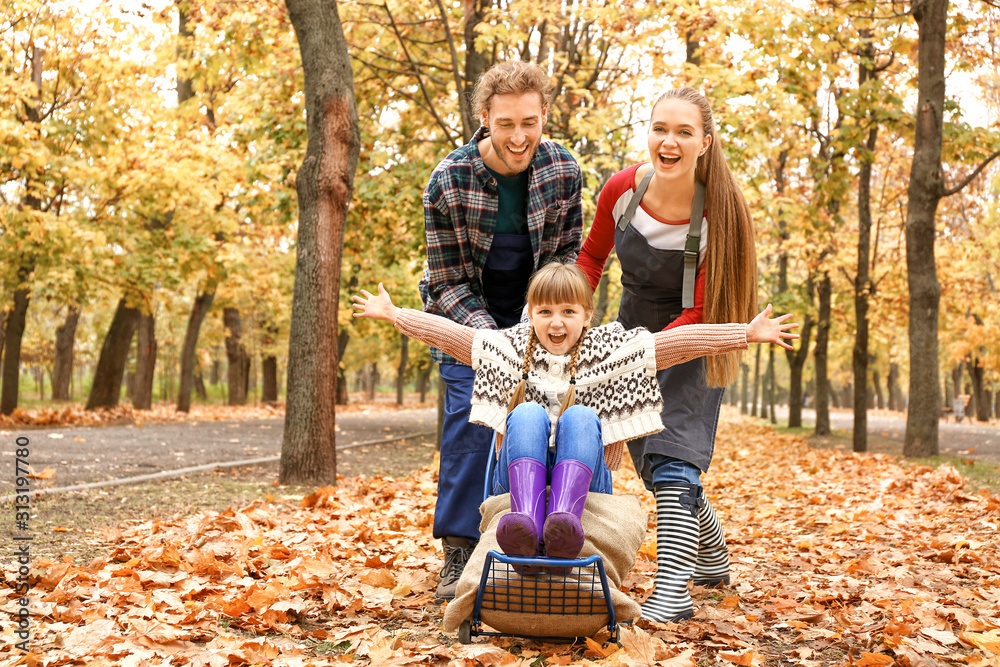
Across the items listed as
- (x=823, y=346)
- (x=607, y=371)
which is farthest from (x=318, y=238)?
(x=823, y=346)

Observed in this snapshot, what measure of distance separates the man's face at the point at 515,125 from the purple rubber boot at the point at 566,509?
1.44m

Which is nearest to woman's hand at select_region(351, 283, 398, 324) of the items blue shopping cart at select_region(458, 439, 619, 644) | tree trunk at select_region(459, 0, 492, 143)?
blue shopping cart at select_region(458, 439, 619, 644)

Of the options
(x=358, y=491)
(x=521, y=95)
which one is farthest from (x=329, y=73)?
(x=521, y=95)

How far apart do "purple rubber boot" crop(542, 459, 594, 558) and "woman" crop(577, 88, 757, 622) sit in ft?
2.27

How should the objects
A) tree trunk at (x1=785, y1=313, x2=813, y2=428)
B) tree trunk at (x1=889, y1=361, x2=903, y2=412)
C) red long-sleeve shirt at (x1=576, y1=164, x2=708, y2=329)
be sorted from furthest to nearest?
tree trunk at (x1=889, y1=361, x2=903, y2=412) < tree trunk at (x1=785, y1=313, x2=813, y2=428) < red long-sleeve shirt at (x1=576, y1=164, x2=708, y2=329)

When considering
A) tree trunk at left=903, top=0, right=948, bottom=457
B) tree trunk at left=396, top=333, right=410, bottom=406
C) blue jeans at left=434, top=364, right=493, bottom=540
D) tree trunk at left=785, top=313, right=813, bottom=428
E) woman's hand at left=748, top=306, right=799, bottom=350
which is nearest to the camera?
woman's hand at left=748, top=306, right=799, bottom=350

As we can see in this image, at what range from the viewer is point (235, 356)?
26.9 meters

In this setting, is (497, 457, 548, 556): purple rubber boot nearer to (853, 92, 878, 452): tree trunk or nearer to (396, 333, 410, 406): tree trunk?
(853, 92, 878, 452): tree trunk

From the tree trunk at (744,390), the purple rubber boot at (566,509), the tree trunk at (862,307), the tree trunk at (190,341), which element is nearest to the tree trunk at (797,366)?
the tree trunk at (862,307)

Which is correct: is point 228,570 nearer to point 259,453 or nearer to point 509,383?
point 509,383

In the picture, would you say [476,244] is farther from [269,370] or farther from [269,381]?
[269,370]

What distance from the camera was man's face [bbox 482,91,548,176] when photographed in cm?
331

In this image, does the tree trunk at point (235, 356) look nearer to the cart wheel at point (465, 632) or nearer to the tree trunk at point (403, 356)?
the tree trunk at point (403, 356)

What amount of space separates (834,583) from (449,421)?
2.04 m
